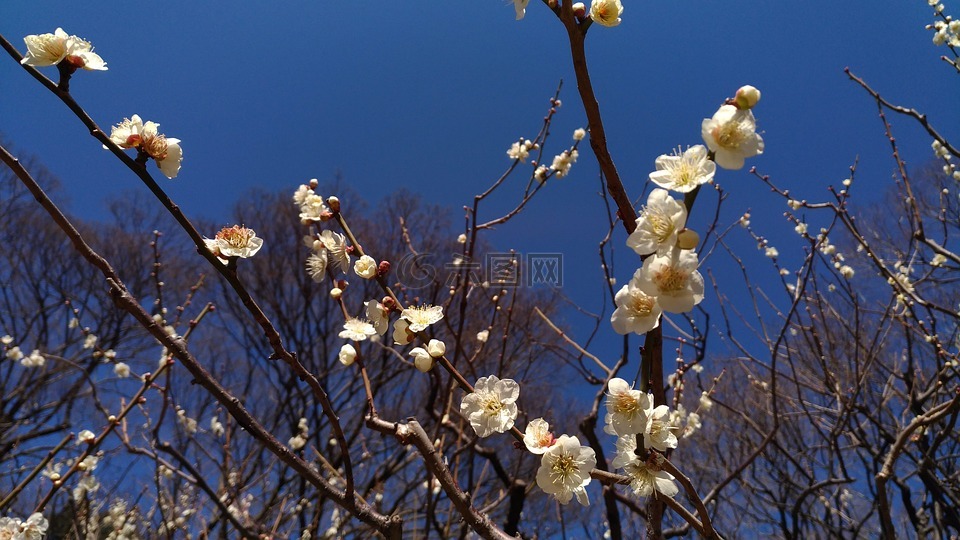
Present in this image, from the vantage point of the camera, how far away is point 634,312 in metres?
0.98

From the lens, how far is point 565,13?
100 cm

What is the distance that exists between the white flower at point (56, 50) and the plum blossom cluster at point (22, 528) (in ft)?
5.01

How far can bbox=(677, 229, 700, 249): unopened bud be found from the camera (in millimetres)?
875

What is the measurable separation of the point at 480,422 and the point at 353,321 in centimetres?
61

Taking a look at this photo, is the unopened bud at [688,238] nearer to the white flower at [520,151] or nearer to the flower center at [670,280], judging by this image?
the flower center at [670,280]

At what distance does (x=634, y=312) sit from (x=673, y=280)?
100 mm

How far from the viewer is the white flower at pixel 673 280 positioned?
91 centimetres

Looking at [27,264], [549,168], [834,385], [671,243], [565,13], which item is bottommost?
[671,243]

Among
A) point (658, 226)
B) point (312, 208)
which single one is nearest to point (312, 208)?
point (312, 208)

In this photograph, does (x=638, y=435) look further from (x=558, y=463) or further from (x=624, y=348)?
(x=624, y=348)

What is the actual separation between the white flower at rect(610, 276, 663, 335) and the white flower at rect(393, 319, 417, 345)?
0.54 metres

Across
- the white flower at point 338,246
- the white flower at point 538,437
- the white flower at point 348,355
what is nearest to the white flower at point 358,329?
the white flower at point 348,355

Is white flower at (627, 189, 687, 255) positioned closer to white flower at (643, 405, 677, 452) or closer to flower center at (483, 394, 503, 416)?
white flower at (643, 405, 677, 452)

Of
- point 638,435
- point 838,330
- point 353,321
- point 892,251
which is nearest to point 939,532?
point 838,330
